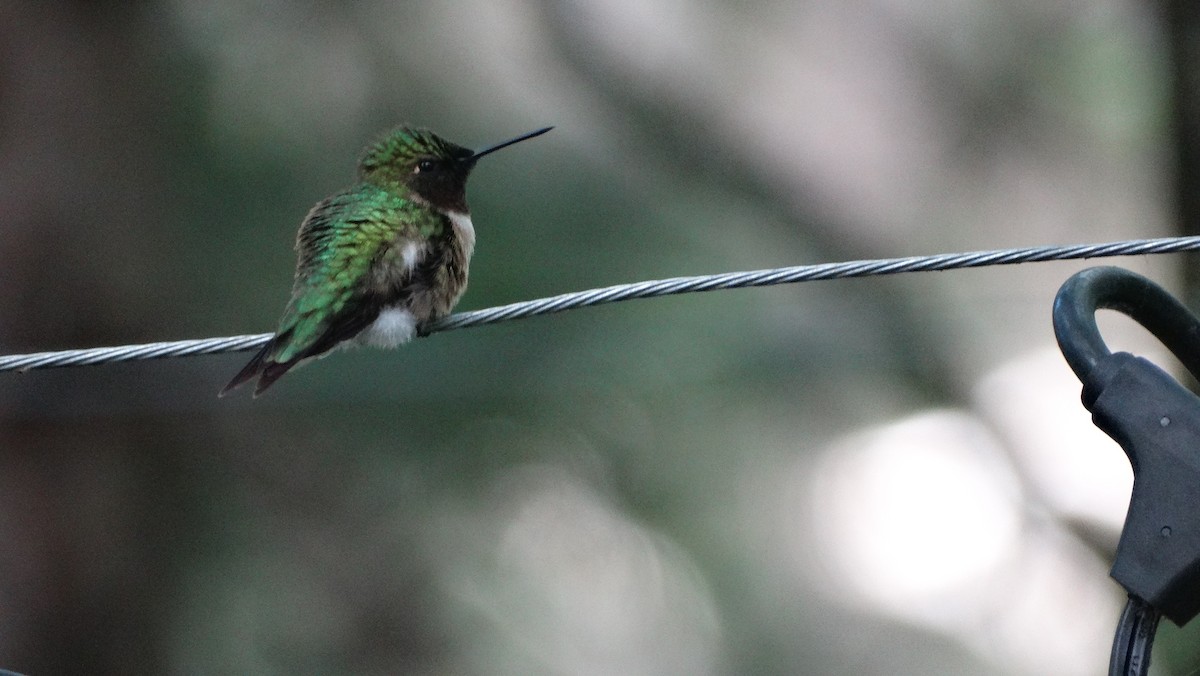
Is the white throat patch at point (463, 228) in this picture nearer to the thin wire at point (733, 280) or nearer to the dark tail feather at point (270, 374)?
the dark tail feather at point (270, 374)

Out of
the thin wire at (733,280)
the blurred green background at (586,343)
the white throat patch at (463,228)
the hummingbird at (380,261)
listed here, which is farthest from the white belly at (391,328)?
the blurred green background at (586,343)

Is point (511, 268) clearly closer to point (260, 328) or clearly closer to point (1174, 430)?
point (260, 328)

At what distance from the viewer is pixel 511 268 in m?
5.95

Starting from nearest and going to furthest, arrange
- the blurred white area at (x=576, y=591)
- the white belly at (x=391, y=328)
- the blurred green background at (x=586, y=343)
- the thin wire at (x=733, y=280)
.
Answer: the thin wire at (x=733, y=280)
the white belly at (x=391, y=328)
the blurred green background at (x=586, y=343)
the blurred white area at (x=576, y=591)

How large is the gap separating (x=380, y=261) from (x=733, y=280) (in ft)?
4.28

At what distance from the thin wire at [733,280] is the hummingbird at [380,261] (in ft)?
1.87

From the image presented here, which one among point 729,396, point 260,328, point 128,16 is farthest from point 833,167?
point 128,16

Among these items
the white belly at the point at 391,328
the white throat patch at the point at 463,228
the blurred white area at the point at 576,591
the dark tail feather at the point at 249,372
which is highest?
the white throat patch at the point at 463,228

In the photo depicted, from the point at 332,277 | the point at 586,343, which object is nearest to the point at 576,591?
the point at 586,343

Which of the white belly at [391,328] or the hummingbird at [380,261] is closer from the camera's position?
the hummingbird at [380,261]

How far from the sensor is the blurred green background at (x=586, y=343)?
20.9 ft

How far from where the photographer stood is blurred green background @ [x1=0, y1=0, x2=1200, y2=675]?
638 cm

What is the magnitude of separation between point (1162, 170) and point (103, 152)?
19.8ft

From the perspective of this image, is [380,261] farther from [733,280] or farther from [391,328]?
[733,280]
